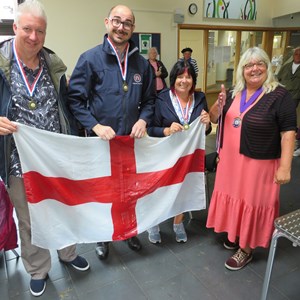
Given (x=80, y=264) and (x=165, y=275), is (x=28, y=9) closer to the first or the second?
(x=80, y=264)

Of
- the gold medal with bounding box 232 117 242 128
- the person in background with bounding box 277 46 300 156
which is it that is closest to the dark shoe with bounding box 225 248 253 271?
the gold medal with bounding box 232 117 242 128

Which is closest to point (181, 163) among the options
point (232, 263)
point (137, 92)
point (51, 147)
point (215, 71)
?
point (137, 92)

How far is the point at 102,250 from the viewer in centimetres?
202

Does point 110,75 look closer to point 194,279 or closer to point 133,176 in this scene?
point 133,176

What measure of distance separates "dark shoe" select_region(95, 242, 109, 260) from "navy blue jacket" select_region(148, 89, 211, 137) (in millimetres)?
869

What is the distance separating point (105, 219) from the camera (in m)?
1.82

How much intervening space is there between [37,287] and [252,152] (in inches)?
60.0

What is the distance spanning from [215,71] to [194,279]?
6179 mm

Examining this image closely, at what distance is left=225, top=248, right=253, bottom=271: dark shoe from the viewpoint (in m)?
1.89

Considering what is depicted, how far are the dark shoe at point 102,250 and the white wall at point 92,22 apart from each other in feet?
11.6

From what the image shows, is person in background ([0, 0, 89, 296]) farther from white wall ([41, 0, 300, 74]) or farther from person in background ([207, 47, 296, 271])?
white wall ([41, 0, 300, 74])

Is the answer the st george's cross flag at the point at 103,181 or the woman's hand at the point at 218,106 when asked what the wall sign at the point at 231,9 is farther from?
the st george's cross flag at the point at 103,181

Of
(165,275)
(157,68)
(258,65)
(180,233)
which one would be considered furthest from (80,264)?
(157,68)

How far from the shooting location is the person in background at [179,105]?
1.90 metres
